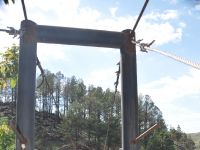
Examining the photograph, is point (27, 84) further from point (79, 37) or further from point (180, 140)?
point (180, 140)

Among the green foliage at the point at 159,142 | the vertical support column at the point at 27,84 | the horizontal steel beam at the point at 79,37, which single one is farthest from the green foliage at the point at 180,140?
the vertical support column at the point at 27,84

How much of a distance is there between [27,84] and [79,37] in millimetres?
1111

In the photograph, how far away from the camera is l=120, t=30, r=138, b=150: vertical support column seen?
6.41 meters

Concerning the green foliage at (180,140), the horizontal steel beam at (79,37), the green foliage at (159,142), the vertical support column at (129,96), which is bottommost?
the vertical support column at (129,96)

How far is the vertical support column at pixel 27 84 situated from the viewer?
5.97 meters

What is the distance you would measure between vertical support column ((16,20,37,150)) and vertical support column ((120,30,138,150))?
1363 millimetres

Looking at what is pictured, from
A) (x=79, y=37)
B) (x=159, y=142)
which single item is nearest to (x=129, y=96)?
(x=79, y=37)

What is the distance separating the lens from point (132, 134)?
252 inches

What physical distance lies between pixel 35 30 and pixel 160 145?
113 m

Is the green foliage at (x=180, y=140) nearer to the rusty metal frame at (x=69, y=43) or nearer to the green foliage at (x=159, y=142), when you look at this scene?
the green foliage at (x=159, y=142)

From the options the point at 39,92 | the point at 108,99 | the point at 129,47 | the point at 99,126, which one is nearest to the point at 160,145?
the point at 99,126

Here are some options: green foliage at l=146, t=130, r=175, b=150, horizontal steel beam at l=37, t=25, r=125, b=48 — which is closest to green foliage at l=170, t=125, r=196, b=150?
green foliage at l=146, t=130, r=175, b=150

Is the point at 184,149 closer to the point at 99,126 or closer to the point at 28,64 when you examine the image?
the point at 99,126

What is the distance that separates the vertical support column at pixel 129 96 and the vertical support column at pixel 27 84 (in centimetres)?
136
